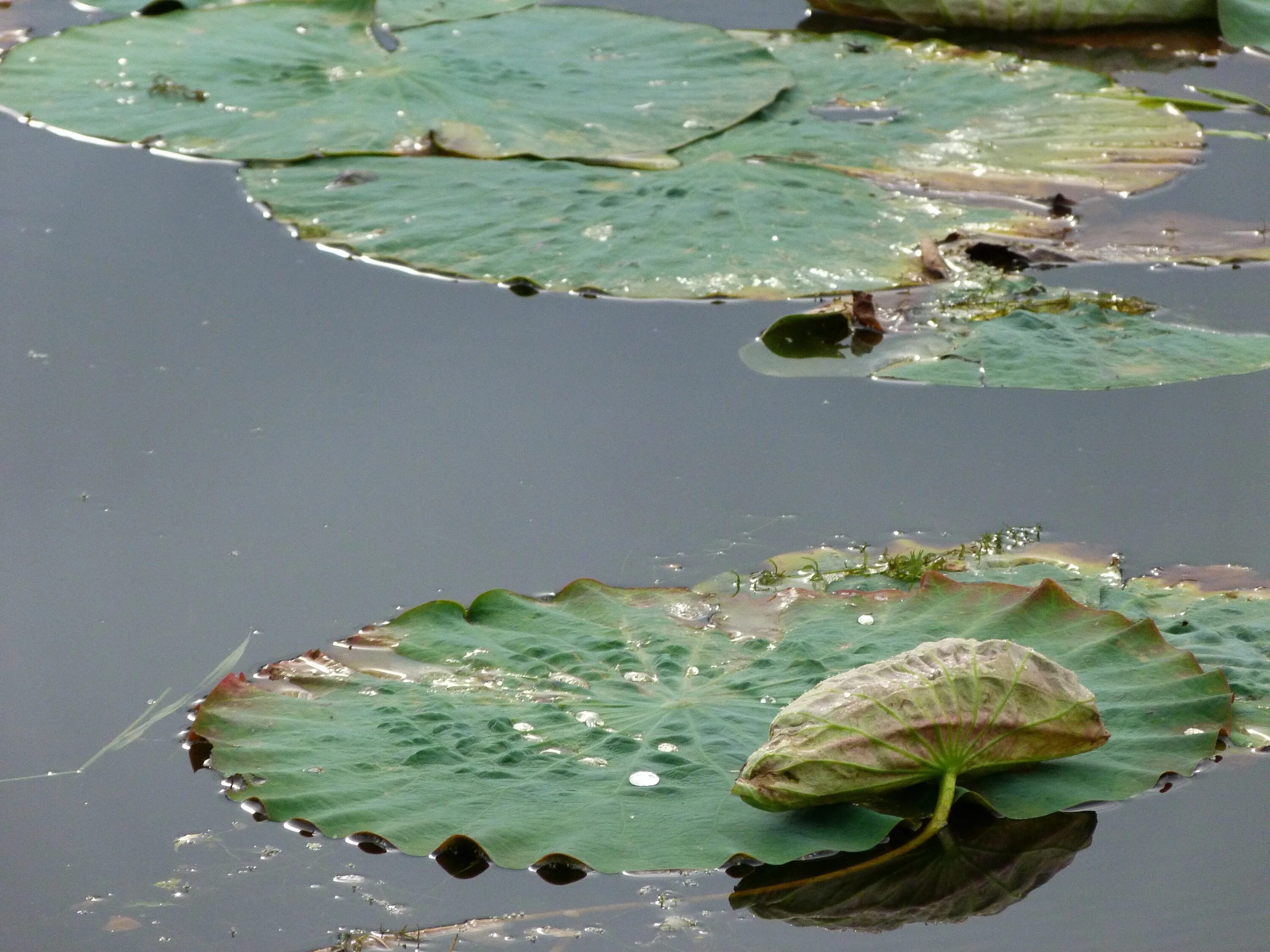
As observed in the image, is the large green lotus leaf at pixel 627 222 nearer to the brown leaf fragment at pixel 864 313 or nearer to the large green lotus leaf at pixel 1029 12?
the brown leaf fragment at pixel 864 313

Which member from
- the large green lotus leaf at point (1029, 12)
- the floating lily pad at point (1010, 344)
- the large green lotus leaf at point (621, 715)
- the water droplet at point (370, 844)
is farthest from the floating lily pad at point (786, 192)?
the water droplet at point (370, 844)

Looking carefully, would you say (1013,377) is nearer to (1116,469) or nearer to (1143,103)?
(1116,469)

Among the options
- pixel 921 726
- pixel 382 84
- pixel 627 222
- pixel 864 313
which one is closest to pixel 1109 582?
pixel 921 726

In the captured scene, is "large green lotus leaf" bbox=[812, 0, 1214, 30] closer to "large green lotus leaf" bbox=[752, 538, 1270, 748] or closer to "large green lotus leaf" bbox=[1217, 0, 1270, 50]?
"large green lotus leaf" bbox=[1217, 0, 1270, 50]

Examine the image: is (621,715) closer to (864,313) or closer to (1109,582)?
(1109,582)

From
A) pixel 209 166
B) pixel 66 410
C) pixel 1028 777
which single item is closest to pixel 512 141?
pixel 209 166

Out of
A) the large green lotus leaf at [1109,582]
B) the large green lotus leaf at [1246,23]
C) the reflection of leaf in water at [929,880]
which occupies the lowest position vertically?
the reflection of leaf in water at [929,880]
